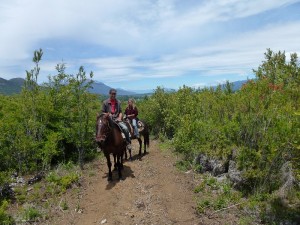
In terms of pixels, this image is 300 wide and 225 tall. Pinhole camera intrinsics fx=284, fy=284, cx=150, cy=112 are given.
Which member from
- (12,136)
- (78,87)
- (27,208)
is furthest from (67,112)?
(27,208)

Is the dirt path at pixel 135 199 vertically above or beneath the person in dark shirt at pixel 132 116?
beneath

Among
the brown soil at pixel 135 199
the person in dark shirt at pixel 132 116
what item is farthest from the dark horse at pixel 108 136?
the person in dark shirt at pixel 132 116

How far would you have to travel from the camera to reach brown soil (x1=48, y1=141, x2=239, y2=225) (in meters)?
8.29

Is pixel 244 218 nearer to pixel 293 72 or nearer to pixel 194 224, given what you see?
pixel 194 224

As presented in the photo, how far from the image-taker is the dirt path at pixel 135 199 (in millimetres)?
8320

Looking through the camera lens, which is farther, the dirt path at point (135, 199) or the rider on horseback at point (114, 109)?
the rider on horseback at point (114, 109)

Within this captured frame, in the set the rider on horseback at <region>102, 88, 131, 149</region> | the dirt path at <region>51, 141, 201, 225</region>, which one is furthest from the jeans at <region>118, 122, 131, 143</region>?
the dirt path at <region>51, 141, 201, 225</region>

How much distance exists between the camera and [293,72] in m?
21.3

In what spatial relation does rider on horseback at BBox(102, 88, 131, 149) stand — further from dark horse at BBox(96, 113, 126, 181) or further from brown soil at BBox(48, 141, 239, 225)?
brown soil at BBox(48, 141, 239, 225)

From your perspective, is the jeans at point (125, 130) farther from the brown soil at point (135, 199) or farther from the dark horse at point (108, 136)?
the brown soil at point (135, 199)

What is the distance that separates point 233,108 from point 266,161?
4500 millimetres

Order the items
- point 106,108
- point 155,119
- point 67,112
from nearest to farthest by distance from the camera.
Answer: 1. point 106,108
2. point 67,112
3. point 155,119

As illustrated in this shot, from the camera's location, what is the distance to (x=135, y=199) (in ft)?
31.1

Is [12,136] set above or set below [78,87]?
below
